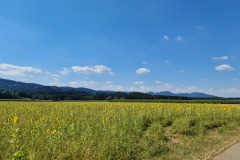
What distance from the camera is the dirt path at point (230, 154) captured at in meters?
10.0

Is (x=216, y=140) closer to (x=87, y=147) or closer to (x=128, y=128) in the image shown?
(x=128, y=128)

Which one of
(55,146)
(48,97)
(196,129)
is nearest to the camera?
(55,146)

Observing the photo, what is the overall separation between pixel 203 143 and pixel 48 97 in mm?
108438

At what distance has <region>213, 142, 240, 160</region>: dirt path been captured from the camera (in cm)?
1005

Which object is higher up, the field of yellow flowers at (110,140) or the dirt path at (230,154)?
the field of yellow flowers at (110,140)

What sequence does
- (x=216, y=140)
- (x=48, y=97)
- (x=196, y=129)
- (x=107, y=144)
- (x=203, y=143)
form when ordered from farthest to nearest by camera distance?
1. (x=48, y=97)
2. (x=196, y=129)
3. (x=216, y=140)
4. (x=203, y=143)
5. (x=107, y=144)

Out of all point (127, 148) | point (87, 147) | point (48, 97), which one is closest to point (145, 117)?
point (127, 148)

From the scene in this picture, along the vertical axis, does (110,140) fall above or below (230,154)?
above

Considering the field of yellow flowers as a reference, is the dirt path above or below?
below

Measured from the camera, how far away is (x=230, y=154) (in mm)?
10609

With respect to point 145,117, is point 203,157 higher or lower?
lower

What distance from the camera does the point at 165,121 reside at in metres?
17.3

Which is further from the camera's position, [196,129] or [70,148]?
[196,129]

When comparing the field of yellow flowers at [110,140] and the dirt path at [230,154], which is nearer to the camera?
the field of yellow flowers at [110,140]
